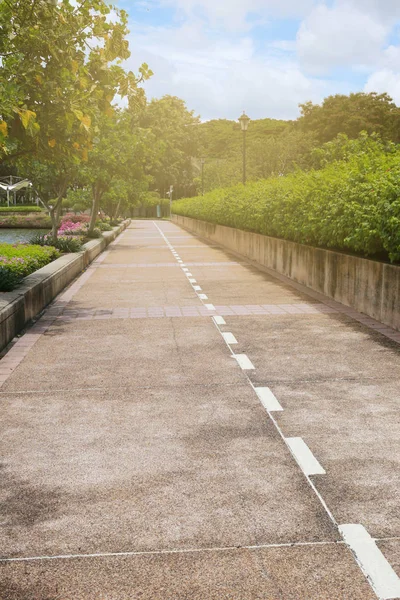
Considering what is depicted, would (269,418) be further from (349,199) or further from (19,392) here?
(349,199)

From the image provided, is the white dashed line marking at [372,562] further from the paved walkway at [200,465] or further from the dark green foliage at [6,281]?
the dark green foliage at [6,281]

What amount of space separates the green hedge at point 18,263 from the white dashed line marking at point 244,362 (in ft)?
13.7

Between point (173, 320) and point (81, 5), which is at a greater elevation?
point (81, 5)

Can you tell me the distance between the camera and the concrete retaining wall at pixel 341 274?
10422 mm

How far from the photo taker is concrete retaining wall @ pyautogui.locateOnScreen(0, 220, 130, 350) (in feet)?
30.2

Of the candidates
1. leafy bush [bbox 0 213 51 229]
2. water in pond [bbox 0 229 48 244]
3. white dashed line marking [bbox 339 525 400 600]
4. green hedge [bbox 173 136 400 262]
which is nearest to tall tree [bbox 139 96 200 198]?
leafy bush [bbox 0 213 51 229]

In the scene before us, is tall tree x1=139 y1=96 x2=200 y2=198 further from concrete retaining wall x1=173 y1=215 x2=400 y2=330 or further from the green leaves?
the green leaves

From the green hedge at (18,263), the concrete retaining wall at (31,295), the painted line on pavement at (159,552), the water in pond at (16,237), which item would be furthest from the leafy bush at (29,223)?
the painted line on pavement at (159,552)

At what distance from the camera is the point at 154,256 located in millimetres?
26812

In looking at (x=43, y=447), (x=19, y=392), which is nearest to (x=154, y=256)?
(x=19, y=392)

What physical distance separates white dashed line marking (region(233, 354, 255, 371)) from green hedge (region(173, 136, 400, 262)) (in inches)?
116

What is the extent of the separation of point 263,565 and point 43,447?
7.47 ft

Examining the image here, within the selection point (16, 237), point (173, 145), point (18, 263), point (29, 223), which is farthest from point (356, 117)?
point (173, 145)

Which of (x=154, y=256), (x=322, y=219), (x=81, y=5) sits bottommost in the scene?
(x=154, y=256)
